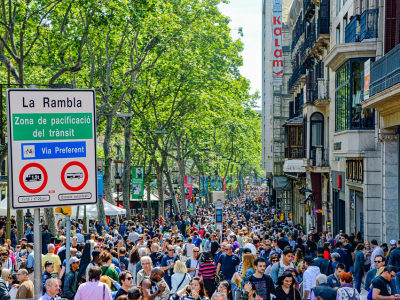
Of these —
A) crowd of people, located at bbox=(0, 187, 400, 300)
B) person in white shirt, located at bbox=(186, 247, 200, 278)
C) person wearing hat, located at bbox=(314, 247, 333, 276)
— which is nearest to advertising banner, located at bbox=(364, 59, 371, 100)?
crowd of people, located at bbox=(0, 187, 400, 300)

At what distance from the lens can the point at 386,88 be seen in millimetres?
16812

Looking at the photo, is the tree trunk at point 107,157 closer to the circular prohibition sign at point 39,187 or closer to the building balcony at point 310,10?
the building balcony at point 310,10

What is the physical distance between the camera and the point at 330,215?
29.9m

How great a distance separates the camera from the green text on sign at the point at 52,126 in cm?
542

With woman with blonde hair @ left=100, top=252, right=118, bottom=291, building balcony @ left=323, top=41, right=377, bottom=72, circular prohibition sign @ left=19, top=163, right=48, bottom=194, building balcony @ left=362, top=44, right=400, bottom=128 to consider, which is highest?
building balcony @ left=323, top=41, right=377, bottom=72

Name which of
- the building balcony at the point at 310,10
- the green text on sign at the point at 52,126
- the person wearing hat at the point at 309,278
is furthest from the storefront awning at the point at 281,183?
the green text on sign at the point at 52,126

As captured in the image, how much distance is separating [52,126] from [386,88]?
42.4ft

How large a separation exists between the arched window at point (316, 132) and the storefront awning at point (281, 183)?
58.0ft

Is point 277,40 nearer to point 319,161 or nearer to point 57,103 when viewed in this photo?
point 319,161

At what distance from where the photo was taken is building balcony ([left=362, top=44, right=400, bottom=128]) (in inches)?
633

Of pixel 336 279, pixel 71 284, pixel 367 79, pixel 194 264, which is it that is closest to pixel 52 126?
pixel 71 284

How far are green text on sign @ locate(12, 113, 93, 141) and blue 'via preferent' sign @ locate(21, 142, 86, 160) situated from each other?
0.06m

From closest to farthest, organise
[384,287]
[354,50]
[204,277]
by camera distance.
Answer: [384,287] → [204,277] → [354,50]

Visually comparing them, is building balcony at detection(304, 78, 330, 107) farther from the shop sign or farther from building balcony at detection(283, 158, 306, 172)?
the shop sign
